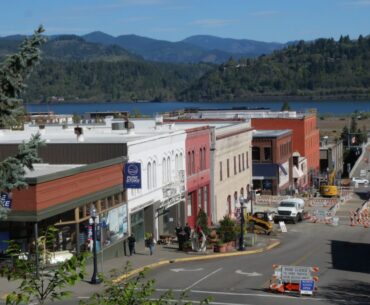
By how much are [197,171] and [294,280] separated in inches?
880

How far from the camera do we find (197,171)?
50.8 m

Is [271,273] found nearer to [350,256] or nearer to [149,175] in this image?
[350,256]

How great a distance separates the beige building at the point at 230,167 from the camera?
54844mm

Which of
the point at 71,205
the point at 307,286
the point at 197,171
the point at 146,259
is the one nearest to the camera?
the point at 307,286

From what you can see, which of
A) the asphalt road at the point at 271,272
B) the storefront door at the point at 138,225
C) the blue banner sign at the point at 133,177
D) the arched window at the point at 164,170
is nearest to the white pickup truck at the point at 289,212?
the asphalt road at the point at 271,272

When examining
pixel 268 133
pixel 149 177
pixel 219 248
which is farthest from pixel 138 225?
pixel 268 133

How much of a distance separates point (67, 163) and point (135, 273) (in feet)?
28.8

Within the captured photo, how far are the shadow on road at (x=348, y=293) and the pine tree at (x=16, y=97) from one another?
17.5 metres

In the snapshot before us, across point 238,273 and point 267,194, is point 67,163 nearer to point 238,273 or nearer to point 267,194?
point 238,273

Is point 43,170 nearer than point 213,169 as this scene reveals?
Yes

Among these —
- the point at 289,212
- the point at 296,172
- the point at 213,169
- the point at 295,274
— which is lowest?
the point at 296,172

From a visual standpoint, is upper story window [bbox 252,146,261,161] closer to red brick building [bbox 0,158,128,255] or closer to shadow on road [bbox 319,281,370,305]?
red brick building [bbox 0,158,128,255]

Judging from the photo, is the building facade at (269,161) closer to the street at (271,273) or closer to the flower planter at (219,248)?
the street at (271,273)

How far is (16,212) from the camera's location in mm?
30031
